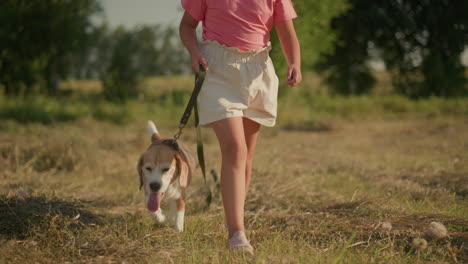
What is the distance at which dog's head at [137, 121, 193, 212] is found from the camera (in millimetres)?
3291

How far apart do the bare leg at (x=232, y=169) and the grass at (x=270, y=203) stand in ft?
0.77

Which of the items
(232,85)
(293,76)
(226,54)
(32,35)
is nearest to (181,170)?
(232,85)

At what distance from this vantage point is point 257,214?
149 inches

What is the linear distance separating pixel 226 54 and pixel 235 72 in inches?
5.3

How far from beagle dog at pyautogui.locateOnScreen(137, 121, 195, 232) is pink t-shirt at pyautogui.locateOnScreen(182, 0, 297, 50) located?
89 centimetres

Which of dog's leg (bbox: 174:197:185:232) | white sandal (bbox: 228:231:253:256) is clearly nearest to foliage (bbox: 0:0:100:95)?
dog's leg (bbox: 174:197:185:232)

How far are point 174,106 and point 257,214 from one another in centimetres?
988

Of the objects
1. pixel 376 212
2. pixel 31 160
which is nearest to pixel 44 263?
pixel 376 212

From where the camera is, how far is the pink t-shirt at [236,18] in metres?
3.04

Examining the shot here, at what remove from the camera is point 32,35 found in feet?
60.2

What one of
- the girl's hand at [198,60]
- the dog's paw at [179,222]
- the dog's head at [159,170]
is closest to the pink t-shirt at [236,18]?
the girl's hand at [198,60]

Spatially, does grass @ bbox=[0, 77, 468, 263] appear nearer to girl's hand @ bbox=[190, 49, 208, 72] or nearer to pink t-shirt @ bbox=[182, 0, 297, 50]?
girl's hand @ bbox=[190, 49, 208, 72]

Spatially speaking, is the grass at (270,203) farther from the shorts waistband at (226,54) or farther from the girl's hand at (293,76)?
the shorts waistband at (226,54)

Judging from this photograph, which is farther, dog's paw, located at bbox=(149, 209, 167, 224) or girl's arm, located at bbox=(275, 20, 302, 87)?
dog's paw, located at bbox=(149, 209, 167, 224)
